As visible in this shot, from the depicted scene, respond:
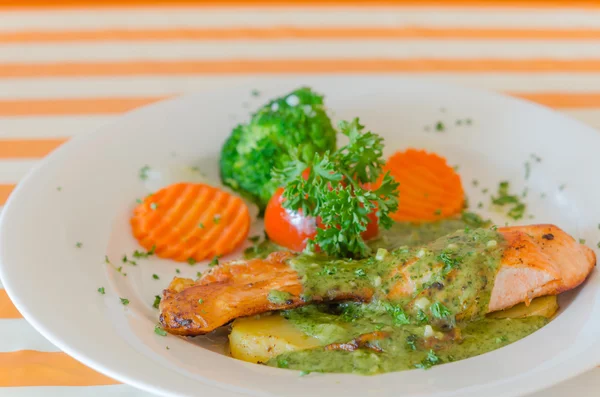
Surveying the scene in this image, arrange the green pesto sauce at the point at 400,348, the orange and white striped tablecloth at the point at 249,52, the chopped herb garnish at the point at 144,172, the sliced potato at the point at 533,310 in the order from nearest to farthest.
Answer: the green pesto sauce at the point at 400,348, the sliced potato at the point at 533,310, the chopped herb garnish at the point at 144,172, the orange and white striped tablecloth at the point at 249,52

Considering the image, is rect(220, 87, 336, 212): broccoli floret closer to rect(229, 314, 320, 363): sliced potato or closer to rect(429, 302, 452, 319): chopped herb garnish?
rect(229, 314, 320, 363): sliced potato

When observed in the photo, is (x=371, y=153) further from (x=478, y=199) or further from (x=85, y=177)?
(x=85, y=177)

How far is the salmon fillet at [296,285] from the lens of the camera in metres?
3.28

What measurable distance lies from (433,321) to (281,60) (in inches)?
143

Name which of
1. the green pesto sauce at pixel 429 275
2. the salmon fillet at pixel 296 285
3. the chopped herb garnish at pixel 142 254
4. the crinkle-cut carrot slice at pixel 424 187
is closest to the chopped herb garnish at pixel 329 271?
the green pesto sauce at pixel 429 275

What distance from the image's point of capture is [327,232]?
3775 mm

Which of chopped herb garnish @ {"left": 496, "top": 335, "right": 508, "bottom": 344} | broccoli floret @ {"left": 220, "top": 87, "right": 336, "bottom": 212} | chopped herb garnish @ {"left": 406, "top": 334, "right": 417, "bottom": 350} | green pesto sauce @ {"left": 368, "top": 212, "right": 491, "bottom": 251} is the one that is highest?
broccoli floret @ {"left": 220, "top": 87, "right": 336, "bottom": 212}

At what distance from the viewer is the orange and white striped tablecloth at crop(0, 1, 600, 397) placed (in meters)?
5.70

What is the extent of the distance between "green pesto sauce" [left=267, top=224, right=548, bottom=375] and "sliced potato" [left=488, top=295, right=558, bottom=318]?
0.03m

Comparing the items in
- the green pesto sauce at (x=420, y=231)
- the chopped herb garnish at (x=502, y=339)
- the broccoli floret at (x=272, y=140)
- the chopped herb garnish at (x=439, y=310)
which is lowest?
the chopped herb garnish at (x=502, y=339)

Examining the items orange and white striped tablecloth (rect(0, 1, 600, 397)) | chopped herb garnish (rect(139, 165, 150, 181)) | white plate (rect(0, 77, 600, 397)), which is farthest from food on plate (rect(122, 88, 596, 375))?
orange and white striped tablecloth (rect(0, 1, 600, 397))

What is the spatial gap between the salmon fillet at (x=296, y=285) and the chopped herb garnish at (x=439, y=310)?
0.45 ft

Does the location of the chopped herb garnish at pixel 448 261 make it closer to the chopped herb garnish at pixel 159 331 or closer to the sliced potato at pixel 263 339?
the sliced potato at pixel 263 339

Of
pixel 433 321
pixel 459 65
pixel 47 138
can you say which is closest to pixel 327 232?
pixel 433 321
